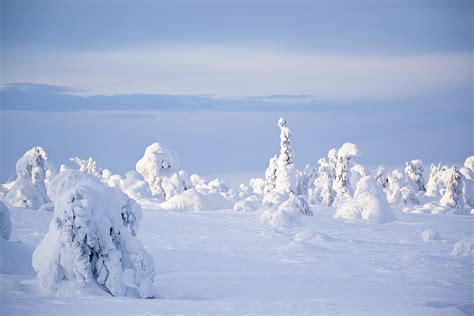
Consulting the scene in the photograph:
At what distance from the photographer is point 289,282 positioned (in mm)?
22844

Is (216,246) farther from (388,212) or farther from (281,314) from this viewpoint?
(388,212)

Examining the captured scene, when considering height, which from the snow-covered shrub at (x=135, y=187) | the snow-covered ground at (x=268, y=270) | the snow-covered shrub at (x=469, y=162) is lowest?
the snow-covered ground at (x=268, y=270)

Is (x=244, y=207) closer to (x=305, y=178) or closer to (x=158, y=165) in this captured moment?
(x=158, y=165)

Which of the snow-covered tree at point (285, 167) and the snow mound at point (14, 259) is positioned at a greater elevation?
the snow-covered tree at point (285, 167)

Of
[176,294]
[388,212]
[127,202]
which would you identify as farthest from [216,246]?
[388,212]

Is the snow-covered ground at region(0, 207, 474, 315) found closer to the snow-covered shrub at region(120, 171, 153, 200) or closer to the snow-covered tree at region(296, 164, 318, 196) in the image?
the snow-covered shrub at region(120, 171, 153, 200)

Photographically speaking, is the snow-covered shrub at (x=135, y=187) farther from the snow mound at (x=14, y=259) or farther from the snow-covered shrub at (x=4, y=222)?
the snow mound at (x=14, y=259)

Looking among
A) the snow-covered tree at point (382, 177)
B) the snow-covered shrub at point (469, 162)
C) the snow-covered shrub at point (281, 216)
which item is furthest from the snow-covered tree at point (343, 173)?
the snow-covered shrub at point (469, 162)

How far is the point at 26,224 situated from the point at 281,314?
17662mm

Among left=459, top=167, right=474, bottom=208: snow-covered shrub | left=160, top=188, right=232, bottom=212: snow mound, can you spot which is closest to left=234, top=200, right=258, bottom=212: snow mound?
left=160, top=188, right=232, bottom=212: snow mound

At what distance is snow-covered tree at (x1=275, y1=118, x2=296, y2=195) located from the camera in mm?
58566

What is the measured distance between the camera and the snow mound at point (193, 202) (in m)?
43.2

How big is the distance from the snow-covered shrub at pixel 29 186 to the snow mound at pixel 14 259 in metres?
16.8

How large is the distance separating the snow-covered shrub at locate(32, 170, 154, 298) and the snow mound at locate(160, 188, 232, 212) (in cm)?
2485
